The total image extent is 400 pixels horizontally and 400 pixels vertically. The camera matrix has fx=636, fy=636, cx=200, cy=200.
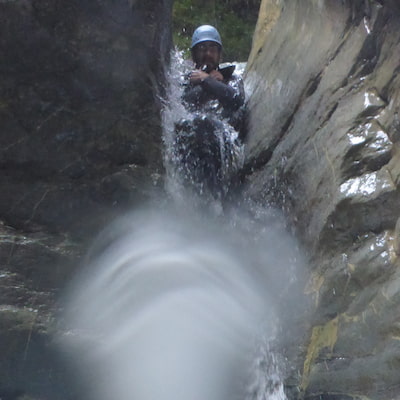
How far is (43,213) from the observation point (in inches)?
144

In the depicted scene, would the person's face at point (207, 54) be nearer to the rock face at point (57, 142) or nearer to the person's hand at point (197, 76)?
the person's hand at point (197, 76)

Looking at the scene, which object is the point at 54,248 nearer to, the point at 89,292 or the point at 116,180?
the point at 89,292

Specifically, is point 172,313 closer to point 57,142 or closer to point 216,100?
point 57,142

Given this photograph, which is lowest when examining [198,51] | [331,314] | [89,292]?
[331,314]

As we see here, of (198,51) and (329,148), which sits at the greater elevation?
(198,51)

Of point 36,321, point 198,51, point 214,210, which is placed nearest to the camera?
point 36,321

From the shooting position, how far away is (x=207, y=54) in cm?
539

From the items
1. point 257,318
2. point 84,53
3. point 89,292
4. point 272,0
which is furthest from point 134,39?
point 272,0

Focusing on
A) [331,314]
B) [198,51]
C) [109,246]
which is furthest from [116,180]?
[198,51]

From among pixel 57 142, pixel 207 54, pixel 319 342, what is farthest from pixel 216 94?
pixel 319 342

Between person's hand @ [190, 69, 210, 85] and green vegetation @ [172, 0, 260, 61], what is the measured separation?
298 cm

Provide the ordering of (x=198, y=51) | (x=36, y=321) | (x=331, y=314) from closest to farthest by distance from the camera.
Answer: (x=331, y=314), (x=36, y=321), (x=198, y=51)

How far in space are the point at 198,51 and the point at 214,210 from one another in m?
1.81

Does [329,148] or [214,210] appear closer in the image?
[329,148]
